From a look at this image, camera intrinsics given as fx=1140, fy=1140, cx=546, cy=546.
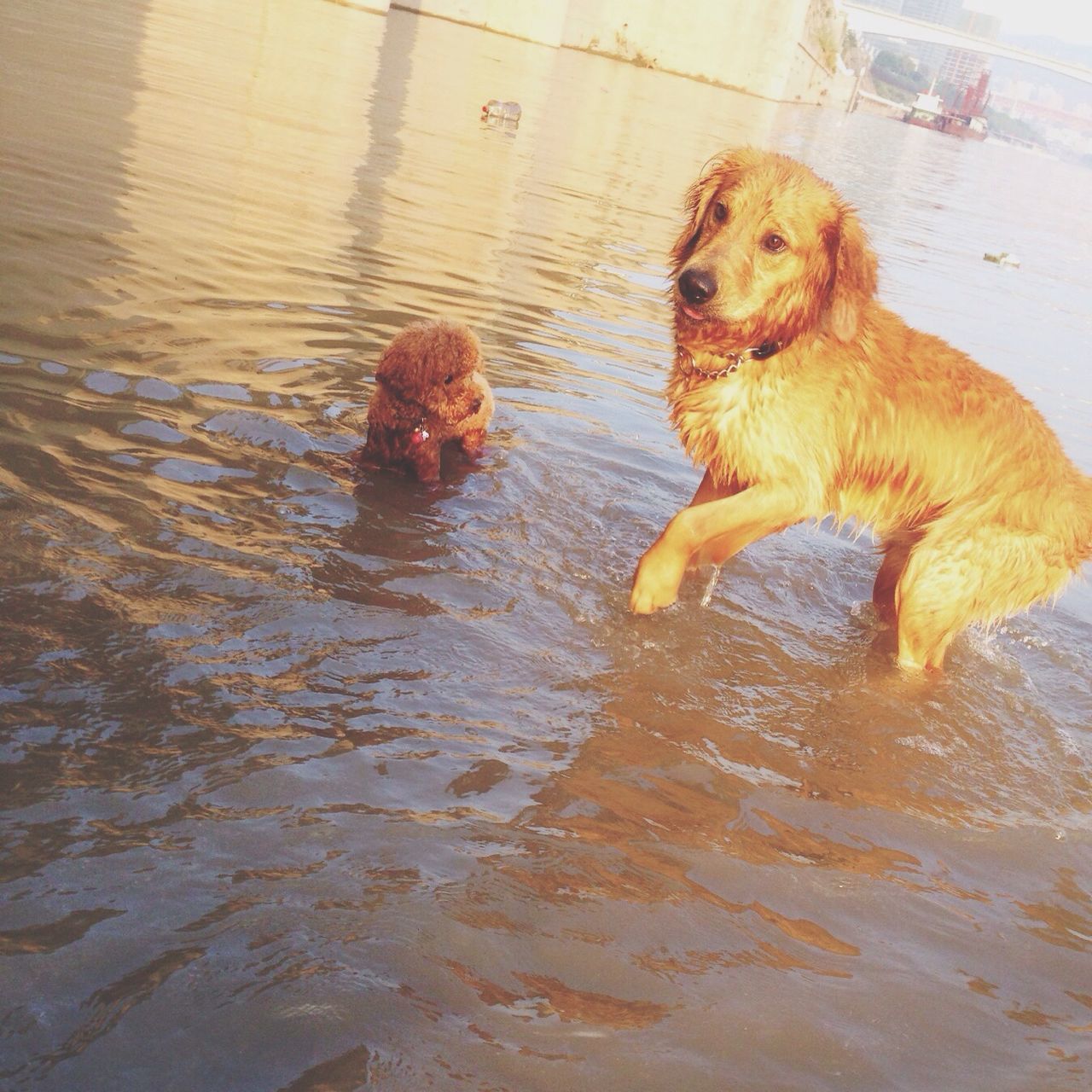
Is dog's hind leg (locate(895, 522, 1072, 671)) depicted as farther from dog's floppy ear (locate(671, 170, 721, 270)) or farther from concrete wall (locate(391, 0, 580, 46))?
concrete wall (locate(391, 0, 580, 46))

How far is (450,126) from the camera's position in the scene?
18.3m

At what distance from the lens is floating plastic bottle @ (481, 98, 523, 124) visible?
793 inches

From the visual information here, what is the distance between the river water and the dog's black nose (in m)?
1.37

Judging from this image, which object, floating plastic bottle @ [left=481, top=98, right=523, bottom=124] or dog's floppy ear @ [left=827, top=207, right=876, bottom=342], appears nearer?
dog's floppy ear @ [left=827, top=207, right=876, bottom=342]

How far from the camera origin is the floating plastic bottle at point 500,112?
20.1 metres

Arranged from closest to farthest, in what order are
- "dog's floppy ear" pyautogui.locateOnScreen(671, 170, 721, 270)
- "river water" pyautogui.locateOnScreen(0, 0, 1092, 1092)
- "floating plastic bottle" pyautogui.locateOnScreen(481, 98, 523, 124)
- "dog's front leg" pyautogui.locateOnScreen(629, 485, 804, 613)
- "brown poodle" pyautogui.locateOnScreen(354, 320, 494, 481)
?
"river water" pyautogui.locateOnScreen(0, 0, 1092, 1092)
"dog's front leg" pyautogui.locateOnScreen(629, 485, 804, 613)
"dog's floppy ear" pyautogui.locateOnScreen(671, 170, 721, 270)
"brown poodle" pyautogui.locateOnScreen(354, 320, 494, 481)
"floating plastic bottle" pyautogui.locateOnScreen(481, 98, 523, 124)

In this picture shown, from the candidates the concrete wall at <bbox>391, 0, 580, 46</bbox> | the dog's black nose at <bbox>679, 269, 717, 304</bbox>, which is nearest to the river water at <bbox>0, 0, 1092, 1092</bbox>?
the dog's black nose at <bbox>679, 269, 717, 304</bbox>

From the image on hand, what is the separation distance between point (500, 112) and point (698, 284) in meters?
17.2

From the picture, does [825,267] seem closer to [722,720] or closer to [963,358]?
[963,358]

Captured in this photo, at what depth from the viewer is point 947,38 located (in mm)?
115750

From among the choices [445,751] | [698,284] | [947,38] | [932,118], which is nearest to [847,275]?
[698,284]

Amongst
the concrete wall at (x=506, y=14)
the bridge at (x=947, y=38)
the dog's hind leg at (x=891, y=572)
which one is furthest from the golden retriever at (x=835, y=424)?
the bridge at (x=947, y=38)

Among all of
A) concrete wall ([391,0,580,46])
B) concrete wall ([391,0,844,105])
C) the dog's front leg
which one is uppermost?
concrete wall ([391,0,844,105])

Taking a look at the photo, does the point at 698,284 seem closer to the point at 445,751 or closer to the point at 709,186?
the point at 709,186
